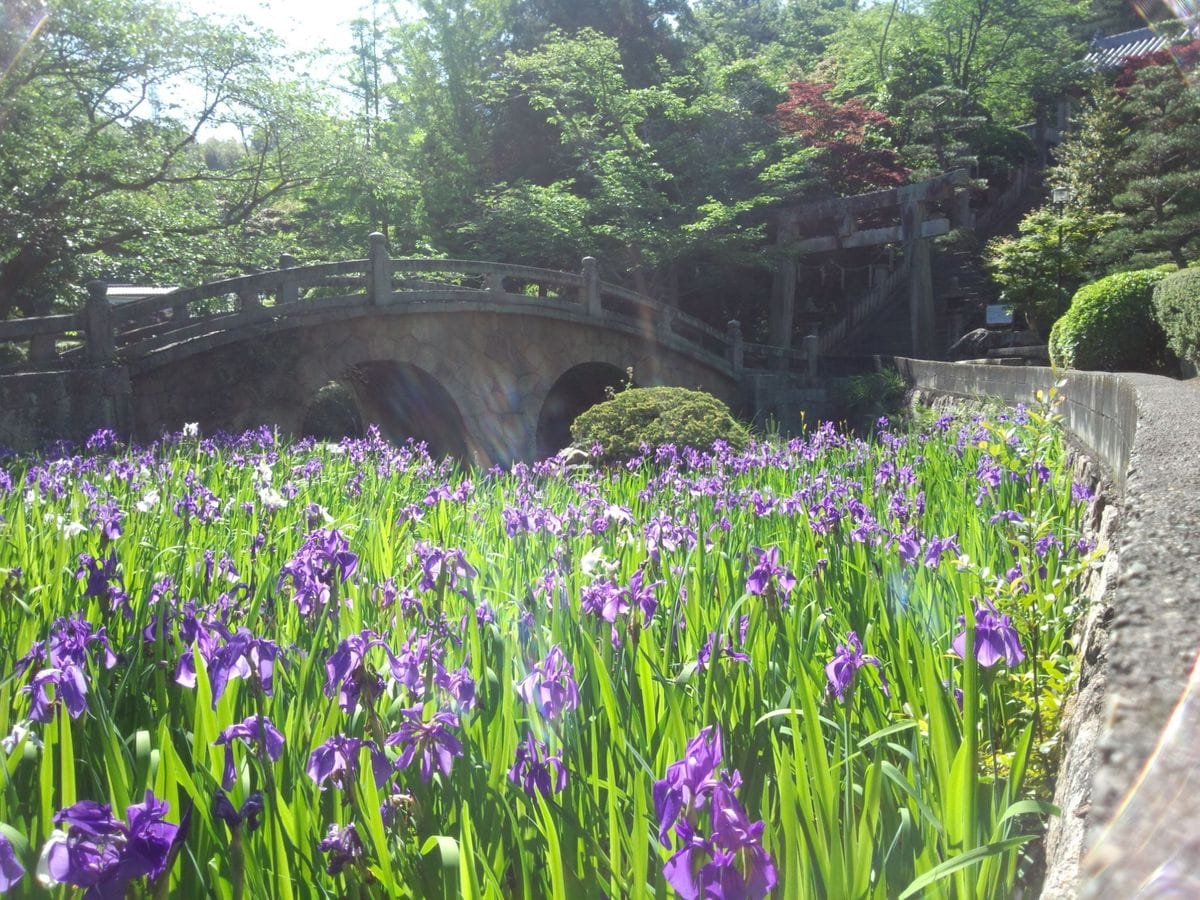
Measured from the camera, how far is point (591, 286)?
16.2 meters

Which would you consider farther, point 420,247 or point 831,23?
point 831,23

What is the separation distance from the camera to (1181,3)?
699 inches

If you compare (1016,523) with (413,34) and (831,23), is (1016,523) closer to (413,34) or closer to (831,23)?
(413,34)

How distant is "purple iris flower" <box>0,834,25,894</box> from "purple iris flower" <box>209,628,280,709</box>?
555 millimetres

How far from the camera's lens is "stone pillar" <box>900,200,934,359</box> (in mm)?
21016

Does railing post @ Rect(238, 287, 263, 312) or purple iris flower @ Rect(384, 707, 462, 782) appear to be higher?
railing post @ Rect(238, 287, 263, 312)

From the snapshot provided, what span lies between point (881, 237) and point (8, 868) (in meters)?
22.1

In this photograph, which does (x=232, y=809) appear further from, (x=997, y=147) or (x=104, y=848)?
(x=997, y=147)

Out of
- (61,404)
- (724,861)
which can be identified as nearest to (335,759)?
(724,861)

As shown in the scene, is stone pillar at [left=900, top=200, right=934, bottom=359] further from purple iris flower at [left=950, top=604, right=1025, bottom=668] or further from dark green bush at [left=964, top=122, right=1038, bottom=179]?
purple iris flower at [left=950, top=604, right=1025, bottom=668]

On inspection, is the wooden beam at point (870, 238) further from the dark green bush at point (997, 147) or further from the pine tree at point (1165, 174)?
the dark green bush at point (997, 147)

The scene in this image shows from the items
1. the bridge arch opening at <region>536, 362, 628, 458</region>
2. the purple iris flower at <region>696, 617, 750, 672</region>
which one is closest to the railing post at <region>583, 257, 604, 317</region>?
the bridge arch opening at <region>536, 362, 628, 458</region>

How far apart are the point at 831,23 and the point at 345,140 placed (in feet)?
106

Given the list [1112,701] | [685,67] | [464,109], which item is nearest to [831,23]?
[685,67]
